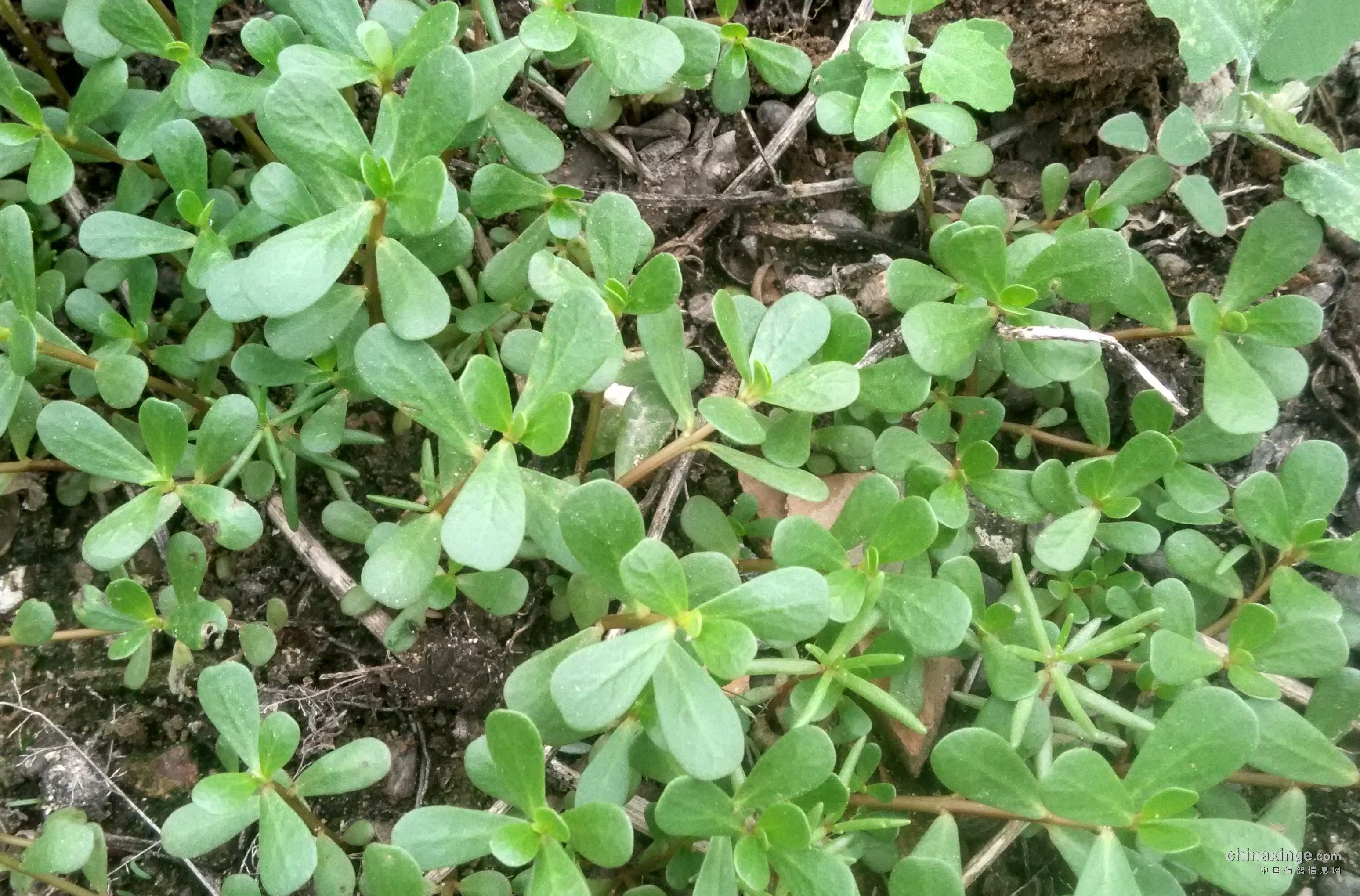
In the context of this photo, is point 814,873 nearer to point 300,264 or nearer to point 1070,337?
point 1070,337

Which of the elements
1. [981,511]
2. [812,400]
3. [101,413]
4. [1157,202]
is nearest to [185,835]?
[101,413]

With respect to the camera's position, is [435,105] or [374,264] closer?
[435,105]

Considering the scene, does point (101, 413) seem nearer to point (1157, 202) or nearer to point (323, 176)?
point (323, 176)

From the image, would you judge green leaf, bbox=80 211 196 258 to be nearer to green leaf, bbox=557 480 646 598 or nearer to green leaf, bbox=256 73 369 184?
green leaf, bbox=256 73 369 184

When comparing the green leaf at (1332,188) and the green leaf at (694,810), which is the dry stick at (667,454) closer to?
the green leaf at (694,810)

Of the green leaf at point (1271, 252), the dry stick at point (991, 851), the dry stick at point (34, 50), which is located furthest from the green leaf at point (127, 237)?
the green leaf at point (1271, 252)

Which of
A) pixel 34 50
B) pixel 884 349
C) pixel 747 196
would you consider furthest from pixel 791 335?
pixel 34 50
